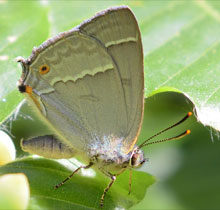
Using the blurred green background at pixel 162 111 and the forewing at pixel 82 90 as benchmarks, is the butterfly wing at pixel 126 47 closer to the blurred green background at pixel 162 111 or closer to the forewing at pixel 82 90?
the forewing at pixel 82 90

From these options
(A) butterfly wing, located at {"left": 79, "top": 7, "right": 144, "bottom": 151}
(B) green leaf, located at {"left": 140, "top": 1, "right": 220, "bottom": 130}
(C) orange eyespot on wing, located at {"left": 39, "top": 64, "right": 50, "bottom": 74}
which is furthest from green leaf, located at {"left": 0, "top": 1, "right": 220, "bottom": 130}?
(C) orange eyespot on wing, located at {"left": 39, "top": 64, "right": 50, "bottom": 74}

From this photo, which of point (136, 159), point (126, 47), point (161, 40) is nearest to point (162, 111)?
point (161, 40)

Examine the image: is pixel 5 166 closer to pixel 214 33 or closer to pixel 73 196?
pixel 73 196

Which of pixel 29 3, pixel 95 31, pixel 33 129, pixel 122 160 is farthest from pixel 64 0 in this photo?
pixel 122 160

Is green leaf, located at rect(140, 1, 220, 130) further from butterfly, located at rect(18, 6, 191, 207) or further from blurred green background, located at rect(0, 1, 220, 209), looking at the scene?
butterfly, located at rect(18, 6, 191, 207)

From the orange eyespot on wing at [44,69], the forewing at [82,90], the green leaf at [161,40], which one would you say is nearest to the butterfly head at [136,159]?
the forewing at [82,90]
